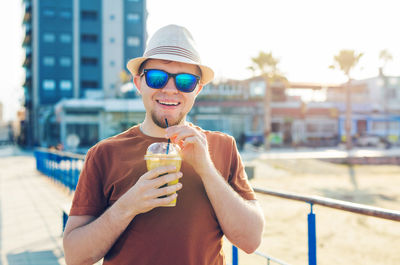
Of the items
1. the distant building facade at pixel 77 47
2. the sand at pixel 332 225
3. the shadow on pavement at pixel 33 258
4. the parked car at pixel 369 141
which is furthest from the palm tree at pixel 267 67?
the shadow on pavement at pixel 33 258

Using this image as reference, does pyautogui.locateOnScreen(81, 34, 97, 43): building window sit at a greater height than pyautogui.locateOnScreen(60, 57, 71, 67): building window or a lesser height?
greater

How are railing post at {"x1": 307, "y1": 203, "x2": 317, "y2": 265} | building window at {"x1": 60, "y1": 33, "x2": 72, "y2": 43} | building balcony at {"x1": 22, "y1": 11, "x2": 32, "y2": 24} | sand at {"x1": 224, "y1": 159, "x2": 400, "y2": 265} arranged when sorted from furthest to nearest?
building balcony at {"x1": 22, "y1": 11, "x2": 32, "y2": 24} < building window at {"x1": 60, "y1": 33, "x2": 72, "y2": 43} < sand at {"x1": 224, "y1": 159, "x2": 400, "y2": 265} < railing post at {"x1": 307, "y1": 203, "x2": 317, "y2": 265}

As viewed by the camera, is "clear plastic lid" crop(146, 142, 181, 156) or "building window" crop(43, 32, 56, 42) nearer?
"clear plastic lid" crop(146, 142, 181, 156)

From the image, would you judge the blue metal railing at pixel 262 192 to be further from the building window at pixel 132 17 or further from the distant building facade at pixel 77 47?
the building window at pixel 132 17

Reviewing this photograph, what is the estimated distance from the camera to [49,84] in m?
44.8

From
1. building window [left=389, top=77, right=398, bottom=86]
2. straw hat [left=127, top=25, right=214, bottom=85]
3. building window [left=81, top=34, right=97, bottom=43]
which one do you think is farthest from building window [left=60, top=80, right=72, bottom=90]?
straw hat [left=127, top=25, right=214, bottom=85]

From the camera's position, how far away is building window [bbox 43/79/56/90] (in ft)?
146

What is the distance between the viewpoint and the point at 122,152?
1.64 metres

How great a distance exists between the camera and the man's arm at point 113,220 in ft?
4.54

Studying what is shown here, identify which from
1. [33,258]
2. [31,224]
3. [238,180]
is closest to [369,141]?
[31,224]

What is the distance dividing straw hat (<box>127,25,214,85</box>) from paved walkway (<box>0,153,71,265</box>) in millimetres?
3847

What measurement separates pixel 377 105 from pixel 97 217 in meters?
46.6

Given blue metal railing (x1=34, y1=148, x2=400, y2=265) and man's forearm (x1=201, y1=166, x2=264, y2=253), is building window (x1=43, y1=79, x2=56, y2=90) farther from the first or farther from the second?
man's forearm (x1=201, y1=166, x2=264, y2=253)

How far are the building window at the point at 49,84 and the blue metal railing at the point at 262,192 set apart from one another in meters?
31.8
